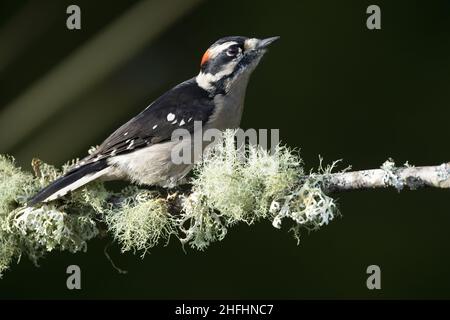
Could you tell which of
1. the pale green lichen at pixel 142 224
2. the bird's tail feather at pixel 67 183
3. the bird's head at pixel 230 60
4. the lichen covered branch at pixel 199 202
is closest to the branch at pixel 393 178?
the lichen covered branch at pixel 199 202

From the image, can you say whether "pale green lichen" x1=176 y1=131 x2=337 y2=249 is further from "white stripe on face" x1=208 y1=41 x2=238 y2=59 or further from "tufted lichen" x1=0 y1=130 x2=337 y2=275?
"white stripe on face" x1=208 y1=41 x2=238 y2=59

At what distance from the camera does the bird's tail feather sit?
3678 mm

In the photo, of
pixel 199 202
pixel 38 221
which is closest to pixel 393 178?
pixel 199 202

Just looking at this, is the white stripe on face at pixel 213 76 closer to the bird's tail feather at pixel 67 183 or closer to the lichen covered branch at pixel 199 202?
the lichen covered branch at pixel 199 202

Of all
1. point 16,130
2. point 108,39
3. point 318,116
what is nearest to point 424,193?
point 318,116

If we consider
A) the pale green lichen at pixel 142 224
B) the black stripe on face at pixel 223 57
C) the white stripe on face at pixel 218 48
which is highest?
the white stripe on face at pixel 218 48

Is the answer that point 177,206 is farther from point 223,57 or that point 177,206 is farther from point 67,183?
point 223,57

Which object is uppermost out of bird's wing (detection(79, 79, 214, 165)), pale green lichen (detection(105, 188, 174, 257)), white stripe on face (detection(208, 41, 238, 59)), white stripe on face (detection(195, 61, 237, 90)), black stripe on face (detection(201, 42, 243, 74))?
white stripe on face (detection(208, 41, 238, 59))

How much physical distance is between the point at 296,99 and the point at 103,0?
165cm

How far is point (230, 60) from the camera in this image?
4.43 metres

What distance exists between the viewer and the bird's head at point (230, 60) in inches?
173

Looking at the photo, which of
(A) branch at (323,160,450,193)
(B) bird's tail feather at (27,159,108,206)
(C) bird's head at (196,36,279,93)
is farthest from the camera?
(C) bird's head at (196,36,279,93)

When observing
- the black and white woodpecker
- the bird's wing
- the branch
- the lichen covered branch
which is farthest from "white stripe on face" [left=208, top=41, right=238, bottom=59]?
the branch

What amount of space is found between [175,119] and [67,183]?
32.0 inches
